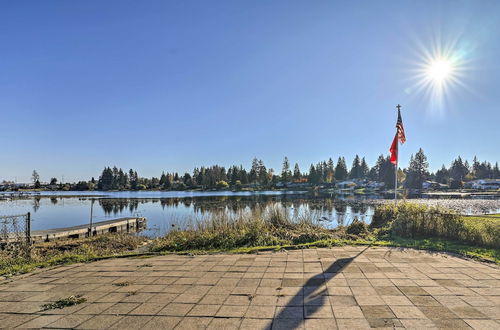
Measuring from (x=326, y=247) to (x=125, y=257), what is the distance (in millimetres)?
4367

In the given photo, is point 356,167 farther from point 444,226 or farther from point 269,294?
point 269,294

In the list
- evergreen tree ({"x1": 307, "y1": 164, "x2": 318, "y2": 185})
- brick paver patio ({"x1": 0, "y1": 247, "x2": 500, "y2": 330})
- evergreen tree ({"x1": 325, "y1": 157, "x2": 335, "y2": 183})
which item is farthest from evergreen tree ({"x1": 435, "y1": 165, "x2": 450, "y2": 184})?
brick paver patio ({"x1": 0, "y1": 247, "x2": 500, "y2": 330})

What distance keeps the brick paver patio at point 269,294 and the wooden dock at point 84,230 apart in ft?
31.1

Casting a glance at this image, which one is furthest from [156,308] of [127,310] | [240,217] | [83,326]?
[240,217]

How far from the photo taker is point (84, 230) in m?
15.9

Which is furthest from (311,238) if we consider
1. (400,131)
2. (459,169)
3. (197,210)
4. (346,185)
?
(459,169)

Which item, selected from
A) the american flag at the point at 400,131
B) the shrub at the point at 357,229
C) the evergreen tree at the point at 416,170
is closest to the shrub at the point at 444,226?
the shrub at the point at 357,229

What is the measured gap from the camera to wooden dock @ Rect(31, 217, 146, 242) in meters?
13.5

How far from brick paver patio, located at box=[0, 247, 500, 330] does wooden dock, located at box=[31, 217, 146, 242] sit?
9468 millimetres

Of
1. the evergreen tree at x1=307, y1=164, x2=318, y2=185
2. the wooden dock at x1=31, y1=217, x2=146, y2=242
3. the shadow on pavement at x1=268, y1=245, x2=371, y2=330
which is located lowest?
the wooden dock at x1=31, y1=217, x2=146, y2=242

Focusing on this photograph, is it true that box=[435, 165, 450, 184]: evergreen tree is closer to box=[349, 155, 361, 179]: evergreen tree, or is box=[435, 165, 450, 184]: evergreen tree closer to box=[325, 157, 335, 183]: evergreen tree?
box=[349, 155, 361, 179]: evergreen tree

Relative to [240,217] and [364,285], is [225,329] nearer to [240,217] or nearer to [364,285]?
[364,285]

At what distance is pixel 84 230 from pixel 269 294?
1564cm

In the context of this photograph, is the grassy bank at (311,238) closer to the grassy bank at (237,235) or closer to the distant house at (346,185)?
the grassy bank at (237,235)
